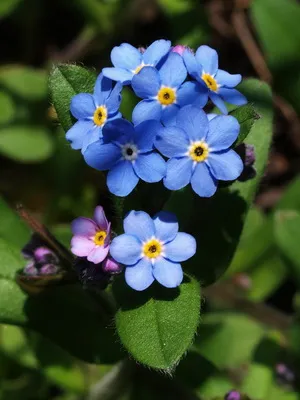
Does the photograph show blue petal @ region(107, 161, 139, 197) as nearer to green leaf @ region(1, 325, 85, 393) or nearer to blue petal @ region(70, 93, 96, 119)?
blue petal @ region(70, 93, 96, 119)

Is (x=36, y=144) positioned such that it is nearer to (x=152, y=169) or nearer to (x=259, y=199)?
(x=259, y=199)

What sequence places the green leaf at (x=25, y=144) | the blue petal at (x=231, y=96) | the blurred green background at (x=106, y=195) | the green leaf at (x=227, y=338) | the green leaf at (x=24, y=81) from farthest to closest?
the green leaf at (x=24, y=81)
the green leaf at (x=25, y=144)
the green leaf at (x=227, y=338)
the blurred green background at (x=106, y=195)
the blue petal at (x=231, y=96)

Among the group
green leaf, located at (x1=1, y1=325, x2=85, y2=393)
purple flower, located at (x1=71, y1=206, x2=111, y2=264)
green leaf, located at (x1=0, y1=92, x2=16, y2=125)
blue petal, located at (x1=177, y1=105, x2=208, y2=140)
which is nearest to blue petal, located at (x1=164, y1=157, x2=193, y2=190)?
blue petal, located at (x1=177, y1=105, x2=208, y2=140)

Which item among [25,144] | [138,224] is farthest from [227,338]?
[138,224]

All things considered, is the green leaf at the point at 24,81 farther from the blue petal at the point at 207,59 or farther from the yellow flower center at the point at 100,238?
the yellow flower center at the point at 100,238

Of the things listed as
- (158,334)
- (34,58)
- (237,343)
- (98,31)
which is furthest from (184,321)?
(34,58)

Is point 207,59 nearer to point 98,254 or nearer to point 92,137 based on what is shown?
point 92,137

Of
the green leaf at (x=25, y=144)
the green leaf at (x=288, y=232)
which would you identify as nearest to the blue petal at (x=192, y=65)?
the green leaf at (x=288, y=232)
